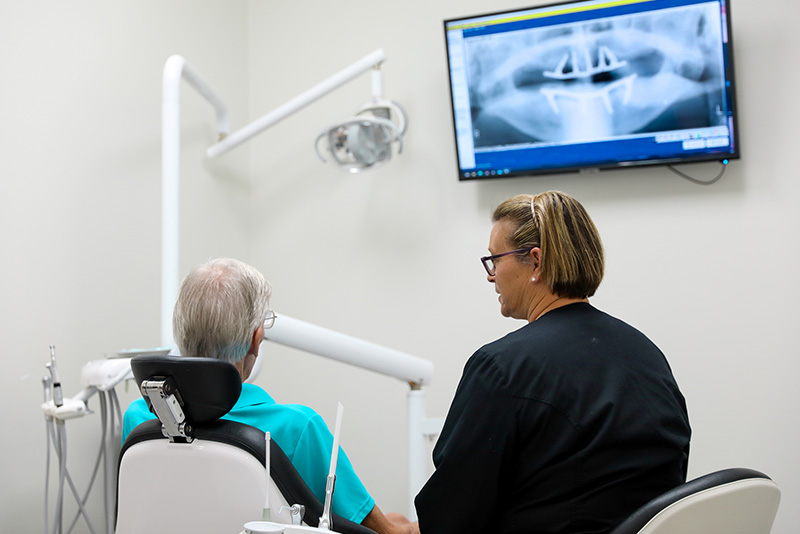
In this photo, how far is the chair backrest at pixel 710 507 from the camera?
1073 millimetres

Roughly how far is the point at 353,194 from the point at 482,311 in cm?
71

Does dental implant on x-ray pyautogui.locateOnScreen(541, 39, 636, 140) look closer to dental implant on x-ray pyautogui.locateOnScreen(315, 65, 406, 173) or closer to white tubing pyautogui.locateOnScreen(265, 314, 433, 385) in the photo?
dental implant on x-ray pyautogui.locateOnScreen(315, 65, 406, 173)

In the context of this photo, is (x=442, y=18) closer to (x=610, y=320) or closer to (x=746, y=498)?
(x=610, y=320)

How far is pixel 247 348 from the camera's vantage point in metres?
1.41

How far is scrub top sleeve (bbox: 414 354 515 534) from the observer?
3.98 ft

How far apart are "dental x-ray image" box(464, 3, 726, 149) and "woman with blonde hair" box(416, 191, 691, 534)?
4.69ft

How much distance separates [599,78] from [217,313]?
1728 millimetres

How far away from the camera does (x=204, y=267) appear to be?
1.41 metres

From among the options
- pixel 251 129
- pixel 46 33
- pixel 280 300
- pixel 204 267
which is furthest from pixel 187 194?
pixel 204 267

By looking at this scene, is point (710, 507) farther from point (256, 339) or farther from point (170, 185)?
point (170, 185)

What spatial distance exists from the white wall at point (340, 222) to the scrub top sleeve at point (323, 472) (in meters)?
1.02

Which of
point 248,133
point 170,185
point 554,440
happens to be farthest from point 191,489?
point 248,133

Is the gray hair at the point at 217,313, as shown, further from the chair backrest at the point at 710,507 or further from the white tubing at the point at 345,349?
the chair backrest at the point at 710,507

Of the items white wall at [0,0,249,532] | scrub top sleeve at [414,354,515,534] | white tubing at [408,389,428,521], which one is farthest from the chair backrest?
white wall at [0,0,249,532]
